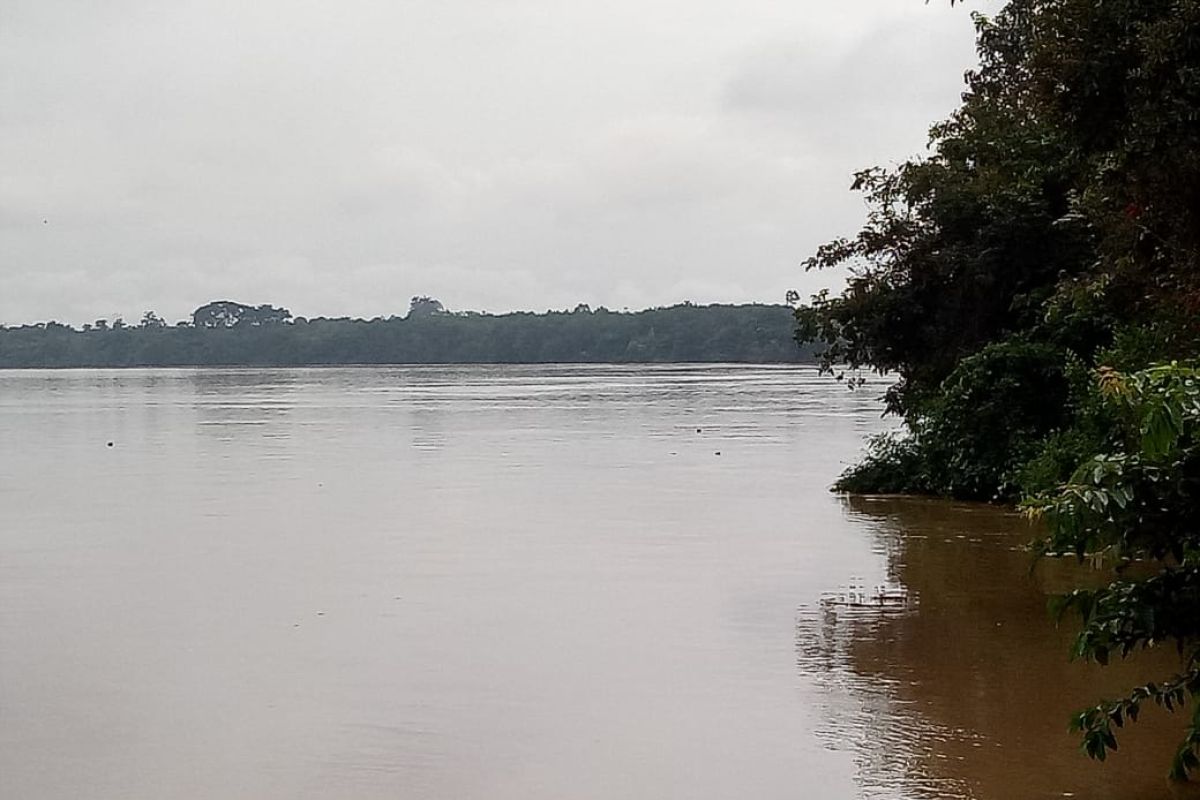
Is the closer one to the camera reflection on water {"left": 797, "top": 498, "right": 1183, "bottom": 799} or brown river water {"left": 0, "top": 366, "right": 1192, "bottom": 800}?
reflection on water {"left": 797, "top": 498, "right": 1183, "bottom": 799}

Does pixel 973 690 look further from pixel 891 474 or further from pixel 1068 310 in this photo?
pixel 891 474

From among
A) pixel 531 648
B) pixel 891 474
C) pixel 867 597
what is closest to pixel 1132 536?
pixel 531 648

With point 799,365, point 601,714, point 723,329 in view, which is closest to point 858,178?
point 601,714

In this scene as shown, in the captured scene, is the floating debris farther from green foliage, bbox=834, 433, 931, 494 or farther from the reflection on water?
green foliage, bbox=834, 433, 931, 494

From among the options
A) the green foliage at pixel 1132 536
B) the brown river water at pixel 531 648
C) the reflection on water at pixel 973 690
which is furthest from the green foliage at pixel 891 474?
the green foliage at pixel 1132 536

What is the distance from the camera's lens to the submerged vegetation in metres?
5.74

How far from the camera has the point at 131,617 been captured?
11359 mm

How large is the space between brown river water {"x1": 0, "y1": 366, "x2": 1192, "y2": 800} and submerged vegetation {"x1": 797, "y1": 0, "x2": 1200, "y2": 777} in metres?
0.85

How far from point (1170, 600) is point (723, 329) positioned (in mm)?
122309

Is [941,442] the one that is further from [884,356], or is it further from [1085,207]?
[1085,207]

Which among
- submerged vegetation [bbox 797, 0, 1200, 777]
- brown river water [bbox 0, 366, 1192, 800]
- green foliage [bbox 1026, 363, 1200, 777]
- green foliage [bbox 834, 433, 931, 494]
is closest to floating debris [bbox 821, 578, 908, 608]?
brown river water [bbox 0, 366, 1192, 800]

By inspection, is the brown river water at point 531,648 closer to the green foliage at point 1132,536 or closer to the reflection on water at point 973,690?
the reflection on water at point 973,690

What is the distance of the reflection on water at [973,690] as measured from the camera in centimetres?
714

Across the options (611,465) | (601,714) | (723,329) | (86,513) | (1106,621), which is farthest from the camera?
(723,329)
